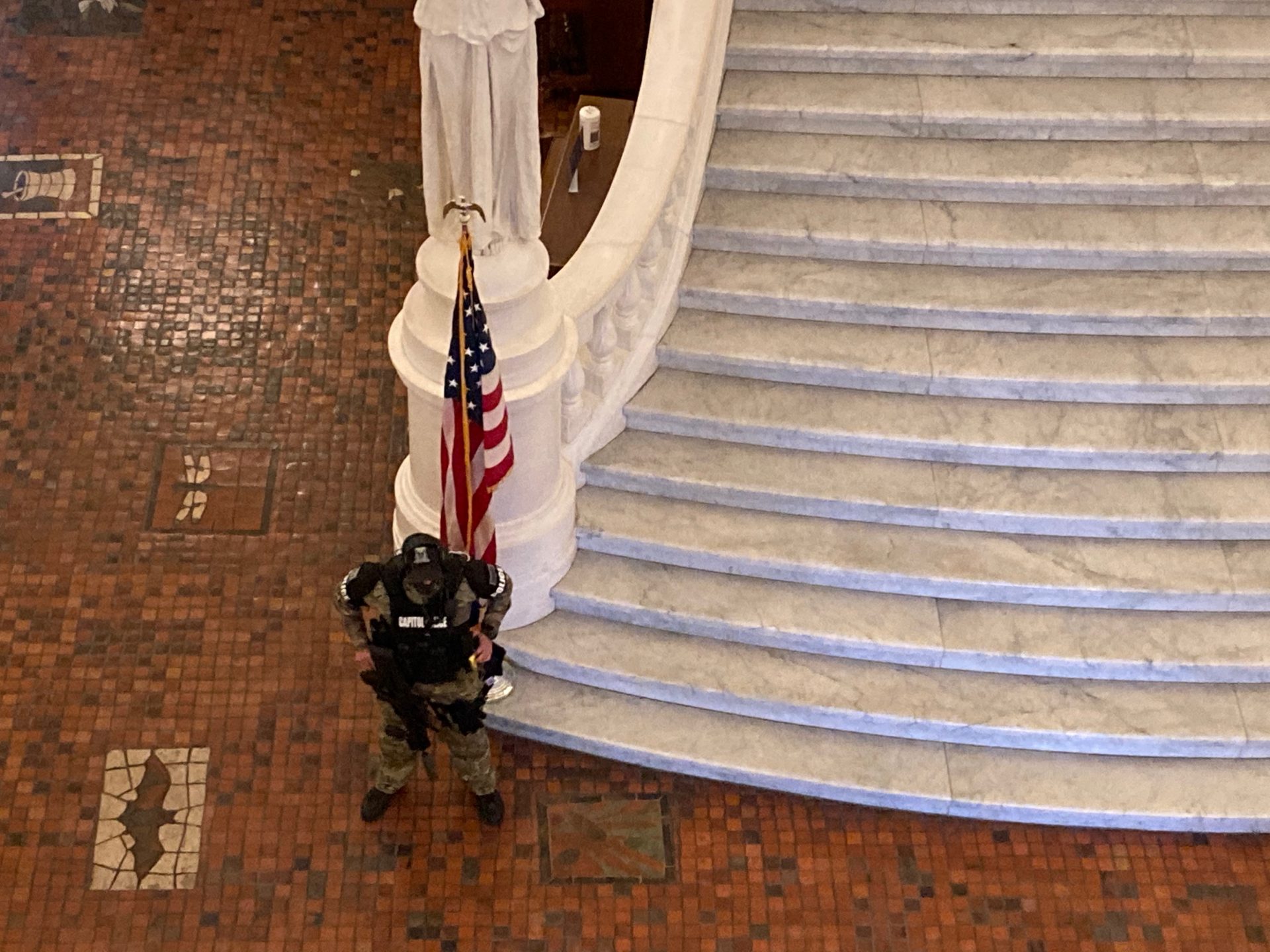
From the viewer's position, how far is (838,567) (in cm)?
672

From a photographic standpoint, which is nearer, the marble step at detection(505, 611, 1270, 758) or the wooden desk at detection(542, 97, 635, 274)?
the marble step at detection(505, 611, 1270, 758)


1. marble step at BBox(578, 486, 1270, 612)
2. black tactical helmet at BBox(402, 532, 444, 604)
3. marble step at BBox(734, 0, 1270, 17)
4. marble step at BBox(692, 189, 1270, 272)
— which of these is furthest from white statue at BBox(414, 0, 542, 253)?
marble step at BBox(734, 0, 1270, 17)

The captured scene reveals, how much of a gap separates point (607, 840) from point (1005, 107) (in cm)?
385

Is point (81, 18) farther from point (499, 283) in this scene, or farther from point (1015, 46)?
point (1015, 46)

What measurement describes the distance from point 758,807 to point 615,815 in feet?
1.97

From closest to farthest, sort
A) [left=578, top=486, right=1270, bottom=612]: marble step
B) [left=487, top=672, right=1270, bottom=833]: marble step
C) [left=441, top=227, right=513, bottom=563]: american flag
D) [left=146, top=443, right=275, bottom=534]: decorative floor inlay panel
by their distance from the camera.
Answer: [left=441, top=227, right=513, bottom=563]: american flag → [left=487, top=672, right=1270, bottom=833]: marble step → [left=578, top=486, right=1270, bottom=612]: marble step → [left=146, top=443, right=275, bottom=534]: decorative floor inlay panel

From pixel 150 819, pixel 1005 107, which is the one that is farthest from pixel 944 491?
pixel 150 819

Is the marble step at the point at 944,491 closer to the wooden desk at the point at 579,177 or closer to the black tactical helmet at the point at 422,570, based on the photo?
the wooden desk at the point at 579,177

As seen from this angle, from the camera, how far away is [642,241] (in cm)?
638

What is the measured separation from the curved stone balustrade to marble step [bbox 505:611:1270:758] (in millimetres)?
856

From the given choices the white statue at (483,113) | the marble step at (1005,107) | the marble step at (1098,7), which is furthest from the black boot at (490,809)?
the marble step at (1098,7)

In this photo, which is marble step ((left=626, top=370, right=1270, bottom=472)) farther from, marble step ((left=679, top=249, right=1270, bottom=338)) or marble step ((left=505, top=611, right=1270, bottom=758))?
marble step ((left=505, top=611, right=1270, bottom=758))

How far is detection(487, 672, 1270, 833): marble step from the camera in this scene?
648 cm

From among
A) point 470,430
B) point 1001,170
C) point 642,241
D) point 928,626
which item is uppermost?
point 1001,170
